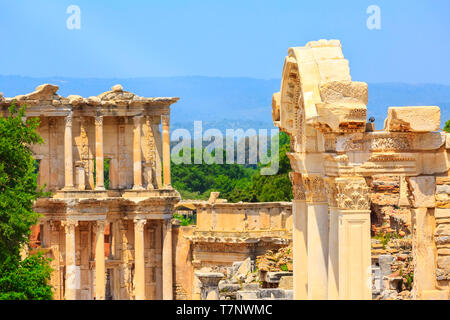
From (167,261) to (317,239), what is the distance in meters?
27.5

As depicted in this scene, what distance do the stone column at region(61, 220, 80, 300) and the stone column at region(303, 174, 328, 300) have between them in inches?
993

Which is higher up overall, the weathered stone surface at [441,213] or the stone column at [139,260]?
the weathered stone surface at [441,213]

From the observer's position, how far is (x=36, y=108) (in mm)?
42875

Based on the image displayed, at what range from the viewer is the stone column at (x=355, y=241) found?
52.6 feet

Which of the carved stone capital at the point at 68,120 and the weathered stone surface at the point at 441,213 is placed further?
the carved stone capital at the point at 68,120

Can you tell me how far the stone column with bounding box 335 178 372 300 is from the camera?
1603 centimetres

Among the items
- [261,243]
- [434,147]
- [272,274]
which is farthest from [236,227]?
[434,147]

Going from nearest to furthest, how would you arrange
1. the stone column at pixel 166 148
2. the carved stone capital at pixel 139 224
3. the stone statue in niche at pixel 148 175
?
A: the carved stone capital at pixel 139 224 → the stone statue in niche at pixel 148 175 → the stone column at pixel 166 148

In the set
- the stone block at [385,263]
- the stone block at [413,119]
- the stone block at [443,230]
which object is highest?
the stone block at [413,119]

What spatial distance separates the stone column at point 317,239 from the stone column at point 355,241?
1.57 metres

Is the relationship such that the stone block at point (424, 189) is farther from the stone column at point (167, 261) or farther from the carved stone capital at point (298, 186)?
the stone column at point (167, 261)

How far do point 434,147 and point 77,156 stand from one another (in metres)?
29.3

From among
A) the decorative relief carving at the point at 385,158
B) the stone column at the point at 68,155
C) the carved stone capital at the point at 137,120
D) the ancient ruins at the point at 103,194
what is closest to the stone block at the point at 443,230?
the decorative relief carving at the point at 385,158
